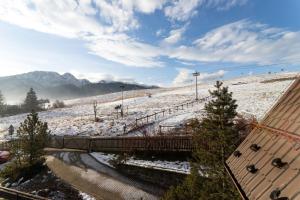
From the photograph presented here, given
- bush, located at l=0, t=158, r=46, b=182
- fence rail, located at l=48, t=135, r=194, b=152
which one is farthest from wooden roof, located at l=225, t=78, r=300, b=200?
bush, located at l=0, t=158, r=46, b=182

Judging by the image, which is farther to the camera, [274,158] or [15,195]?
[15,195]

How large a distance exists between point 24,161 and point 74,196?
32.6 ft

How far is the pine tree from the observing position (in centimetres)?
1152

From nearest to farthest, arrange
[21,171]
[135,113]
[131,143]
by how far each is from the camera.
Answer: [21,171]
[131,143]
[135,113]

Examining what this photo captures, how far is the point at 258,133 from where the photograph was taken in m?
6.44

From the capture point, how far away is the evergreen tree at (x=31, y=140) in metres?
26.0

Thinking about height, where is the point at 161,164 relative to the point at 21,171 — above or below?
above

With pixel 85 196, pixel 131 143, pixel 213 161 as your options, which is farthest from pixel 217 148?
pixel 131 143

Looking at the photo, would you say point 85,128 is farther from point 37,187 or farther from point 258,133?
point 258,133

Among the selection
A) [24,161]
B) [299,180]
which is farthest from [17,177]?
[299,180]

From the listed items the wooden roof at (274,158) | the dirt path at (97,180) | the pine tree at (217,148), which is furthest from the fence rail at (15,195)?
the wooden roof at (274,158)

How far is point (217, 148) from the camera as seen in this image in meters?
12.8

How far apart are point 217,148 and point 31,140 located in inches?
767

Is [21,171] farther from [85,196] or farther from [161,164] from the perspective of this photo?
[161,164]
